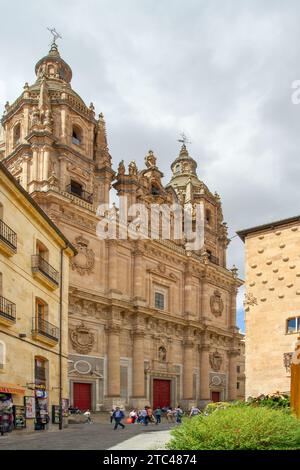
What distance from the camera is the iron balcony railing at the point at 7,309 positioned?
19.1m

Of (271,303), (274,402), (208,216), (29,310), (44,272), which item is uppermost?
(208,216)

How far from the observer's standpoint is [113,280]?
40250 millimetres

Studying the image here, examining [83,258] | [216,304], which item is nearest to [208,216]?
[216,304]

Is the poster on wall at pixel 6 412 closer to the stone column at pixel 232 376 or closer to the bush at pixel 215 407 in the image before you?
the bush at pixel 215 407

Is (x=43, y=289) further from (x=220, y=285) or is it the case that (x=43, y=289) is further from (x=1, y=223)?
(x=220, y=285)

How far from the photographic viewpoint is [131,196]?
45.7m

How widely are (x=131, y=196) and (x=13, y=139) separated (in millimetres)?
10693

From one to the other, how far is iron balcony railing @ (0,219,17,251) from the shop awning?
16.2ft

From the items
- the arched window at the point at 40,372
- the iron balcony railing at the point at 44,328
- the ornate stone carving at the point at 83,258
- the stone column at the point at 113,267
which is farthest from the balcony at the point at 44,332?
the stone column at the point at 113,267

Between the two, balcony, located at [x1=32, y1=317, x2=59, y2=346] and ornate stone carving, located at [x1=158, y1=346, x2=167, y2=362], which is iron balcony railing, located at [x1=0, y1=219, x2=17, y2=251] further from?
ornate stone carving, located at [x1=158, y1=346, x2=167, y2=362]

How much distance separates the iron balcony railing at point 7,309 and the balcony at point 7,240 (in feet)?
5.66

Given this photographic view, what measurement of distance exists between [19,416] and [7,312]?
407 centimetres

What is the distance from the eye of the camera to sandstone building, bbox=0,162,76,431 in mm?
19594

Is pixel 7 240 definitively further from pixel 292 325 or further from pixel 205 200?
pixel 205 200
